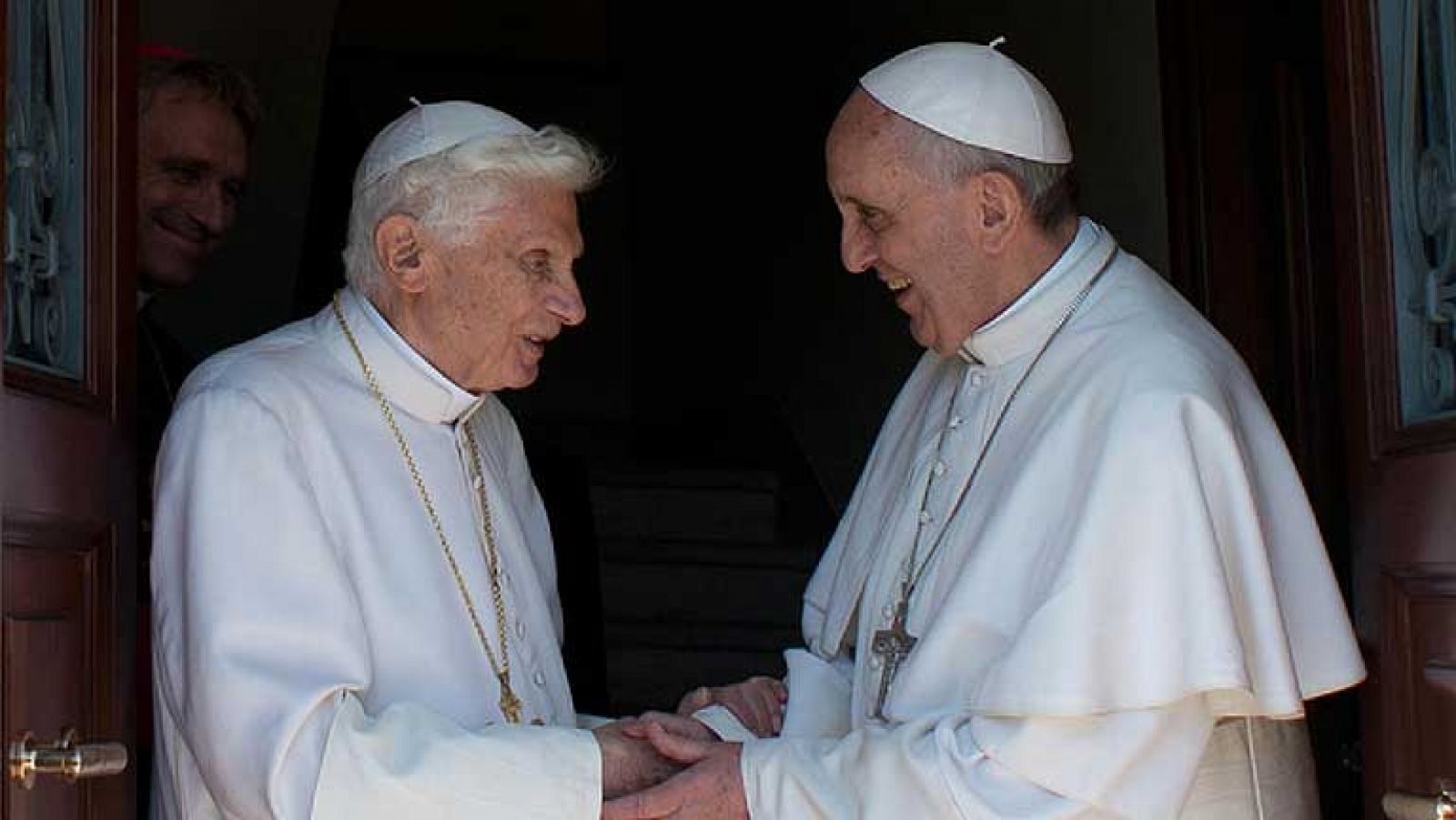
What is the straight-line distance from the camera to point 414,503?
3.53 meters

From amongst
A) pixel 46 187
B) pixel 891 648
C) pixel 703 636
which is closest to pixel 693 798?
pixel 891 648

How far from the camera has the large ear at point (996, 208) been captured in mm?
3375

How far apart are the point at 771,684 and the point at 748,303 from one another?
602 centimetres

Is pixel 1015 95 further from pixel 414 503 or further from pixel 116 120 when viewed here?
pixel 116 120

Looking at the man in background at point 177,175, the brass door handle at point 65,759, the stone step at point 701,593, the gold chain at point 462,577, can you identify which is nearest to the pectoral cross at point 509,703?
the gold chain at point 462,577

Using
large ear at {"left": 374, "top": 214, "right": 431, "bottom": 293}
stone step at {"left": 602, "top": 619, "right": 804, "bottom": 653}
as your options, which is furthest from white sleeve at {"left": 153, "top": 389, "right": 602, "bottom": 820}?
stone step at {"left": 602, "top": 619, "right": 804, "bottom": 653}

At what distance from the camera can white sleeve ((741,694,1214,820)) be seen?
2959 millimetres

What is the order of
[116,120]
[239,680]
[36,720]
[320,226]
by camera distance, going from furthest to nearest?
[320,226] < [116,120] < [239,680] < [36,720]

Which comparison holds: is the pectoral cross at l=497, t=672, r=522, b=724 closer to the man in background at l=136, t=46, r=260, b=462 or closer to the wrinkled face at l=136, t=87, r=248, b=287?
the man in background at l=136, t=46, r=260, b=462

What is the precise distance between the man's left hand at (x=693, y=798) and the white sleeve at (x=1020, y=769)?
72mm

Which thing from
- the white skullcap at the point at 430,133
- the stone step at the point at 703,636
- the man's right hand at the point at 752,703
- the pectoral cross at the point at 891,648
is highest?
the white skullcap at the point at 430,133

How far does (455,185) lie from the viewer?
11.4 feet

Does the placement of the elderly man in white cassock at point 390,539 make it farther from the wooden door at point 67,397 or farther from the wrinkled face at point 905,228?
the wrinkled face at point 905,228

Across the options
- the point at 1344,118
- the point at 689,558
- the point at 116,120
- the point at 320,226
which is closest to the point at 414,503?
the point at 116,120
